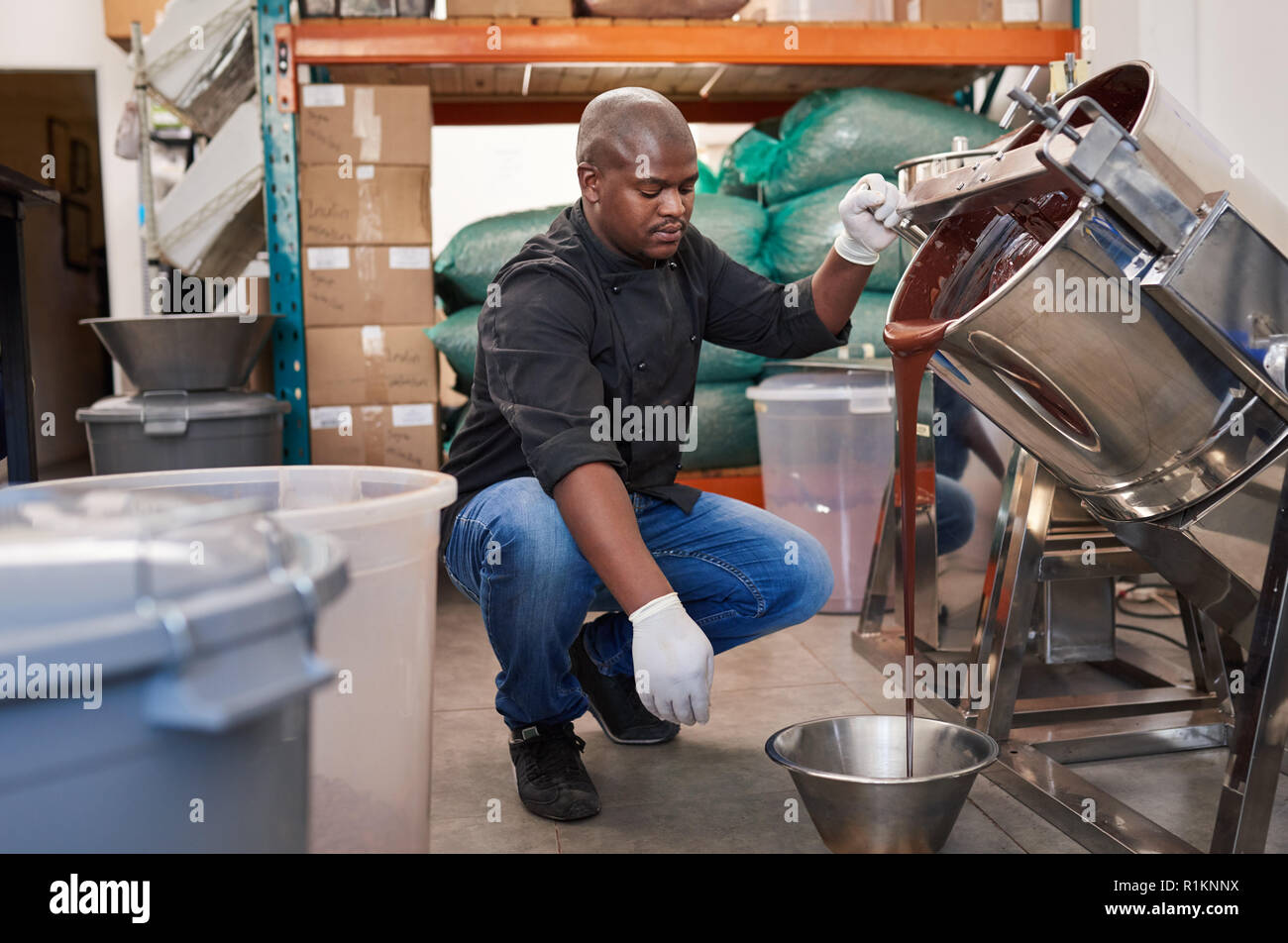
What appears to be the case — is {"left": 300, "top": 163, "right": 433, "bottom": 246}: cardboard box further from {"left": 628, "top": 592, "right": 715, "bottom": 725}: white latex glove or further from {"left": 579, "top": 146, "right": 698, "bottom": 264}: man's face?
{"left": 628, "top": 592, "right": 715, "bottom": 725}: white latex glove

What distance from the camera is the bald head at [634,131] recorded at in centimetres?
137

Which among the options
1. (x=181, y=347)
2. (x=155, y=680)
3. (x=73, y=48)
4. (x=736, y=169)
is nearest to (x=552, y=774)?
(x=155, y=680)

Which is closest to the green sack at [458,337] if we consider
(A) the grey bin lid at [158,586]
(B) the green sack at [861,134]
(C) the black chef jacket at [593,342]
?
(B) the green sack at [861,134]

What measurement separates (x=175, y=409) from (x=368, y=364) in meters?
0.47

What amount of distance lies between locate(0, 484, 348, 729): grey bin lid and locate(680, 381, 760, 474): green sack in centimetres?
211

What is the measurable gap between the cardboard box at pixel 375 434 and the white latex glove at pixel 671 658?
161 centimetres

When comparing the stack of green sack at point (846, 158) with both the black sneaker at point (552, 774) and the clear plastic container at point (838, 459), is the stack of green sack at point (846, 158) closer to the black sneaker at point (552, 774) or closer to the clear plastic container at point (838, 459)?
the clear plastic container at point (838, 459)

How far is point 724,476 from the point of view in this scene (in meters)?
2.85

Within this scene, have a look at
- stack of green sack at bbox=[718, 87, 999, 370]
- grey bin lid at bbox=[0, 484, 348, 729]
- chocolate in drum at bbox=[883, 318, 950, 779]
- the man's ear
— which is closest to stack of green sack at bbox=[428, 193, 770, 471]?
stack of green sack at bbox=[718, 87, 999, 370]

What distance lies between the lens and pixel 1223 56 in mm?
2428

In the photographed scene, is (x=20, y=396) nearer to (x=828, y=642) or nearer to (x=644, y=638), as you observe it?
(x=644, y=638)

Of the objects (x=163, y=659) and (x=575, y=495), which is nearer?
(x=163, y=659)
